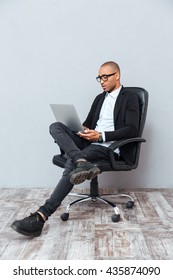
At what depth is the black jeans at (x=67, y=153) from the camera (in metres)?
3.19

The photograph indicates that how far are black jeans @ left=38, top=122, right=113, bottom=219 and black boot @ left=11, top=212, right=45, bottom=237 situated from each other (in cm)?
7

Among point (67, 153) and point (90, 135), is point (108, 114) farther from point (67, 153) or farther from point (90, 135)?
point (67, 153)

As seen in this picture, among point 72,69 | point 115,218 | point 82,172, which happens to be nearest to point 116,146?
point 82,172

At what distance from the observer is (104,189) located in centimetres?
457

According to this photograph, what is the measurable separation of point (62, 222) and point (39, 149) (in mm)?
1354

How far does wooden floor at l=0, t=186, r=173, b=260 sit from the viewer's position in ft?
9.02

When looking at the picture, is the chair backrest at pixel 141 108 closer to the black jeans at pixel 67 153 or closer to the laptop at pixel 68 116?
the black jeans at pixel 67 153

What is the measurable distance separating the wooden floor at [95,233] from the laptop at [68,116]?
73cm

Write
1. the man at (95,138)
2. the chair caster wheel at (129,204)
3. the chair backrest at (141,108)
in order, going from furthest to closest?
1. the chair caster wheel at (129,204)
2. the chair backrest at (141,108)
3. the man at (95,138)

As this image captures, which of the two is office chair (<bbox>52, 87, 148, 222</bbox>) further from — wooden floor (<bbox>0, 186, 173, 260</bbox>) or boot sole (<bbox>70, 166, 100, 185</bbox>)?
boot sole (<bbox>70, 166, 100, 185</bbox>)

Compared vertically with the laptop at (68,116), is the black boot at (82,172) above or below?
below

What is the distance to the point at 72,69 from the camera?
178 inches

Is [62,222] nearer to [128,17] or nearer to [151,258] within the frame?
[151,258]

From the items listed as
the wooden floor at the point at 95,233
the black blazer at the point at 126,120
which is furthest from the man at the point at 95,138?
the wooden floor at the point at 95,233
